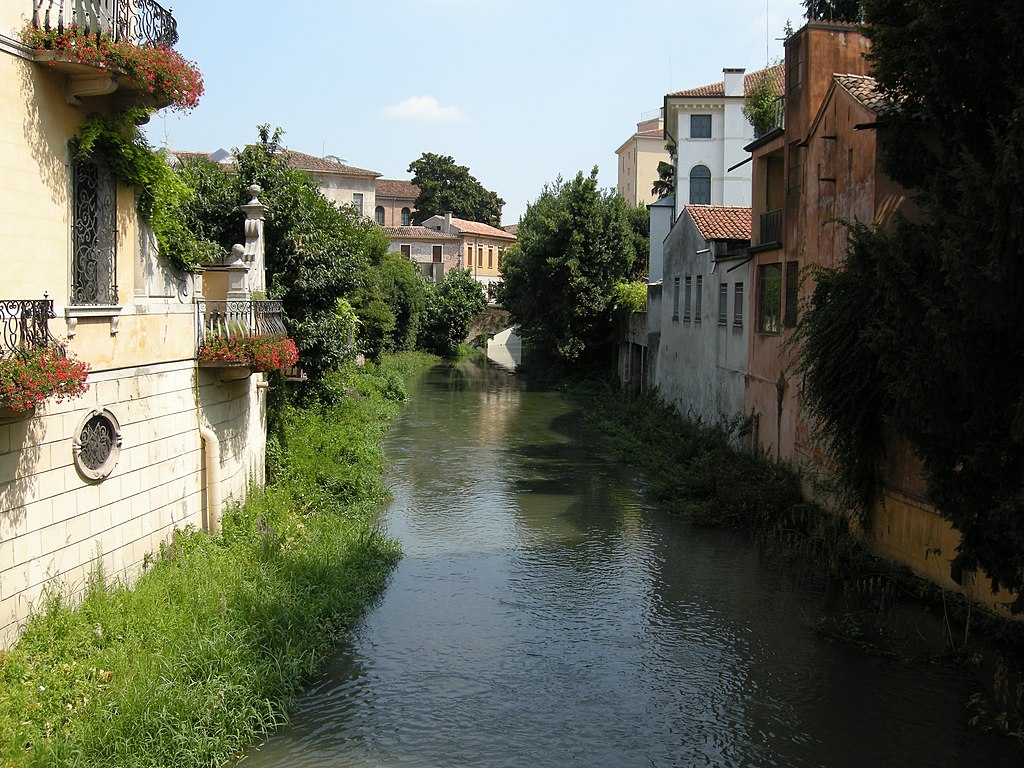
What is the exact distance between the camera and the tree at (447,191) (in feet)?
279

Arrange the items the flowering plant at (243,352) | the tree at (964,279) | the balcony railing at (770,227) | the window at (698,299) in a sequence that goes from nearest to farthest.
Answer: the tree at (964,279), the flowering plant at (243,352), the balcony railing at (770,227), the window at (698,299)

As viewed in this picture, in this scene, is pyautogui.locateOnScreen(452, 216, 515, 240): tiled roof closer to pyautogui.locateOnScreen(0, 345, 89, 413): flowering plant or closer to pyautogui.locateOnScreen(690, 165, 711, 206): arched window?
pyautogui.locateOnScreen(690, 165, 711, 206): arched window

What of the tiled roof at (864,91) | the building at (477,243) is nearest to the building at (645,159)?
the building at (477,243)

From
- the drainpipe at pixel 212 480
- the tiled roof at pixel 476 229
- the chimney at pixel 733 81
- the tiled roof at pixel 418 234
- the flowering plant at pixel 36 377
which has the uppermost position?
the chimney at pixel 733 81

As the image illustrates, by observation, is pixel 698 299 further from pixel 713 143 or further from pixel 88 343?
pixel 88 343

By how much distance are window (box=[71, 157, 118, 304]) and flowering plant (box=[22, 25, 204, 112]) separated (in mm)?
1169

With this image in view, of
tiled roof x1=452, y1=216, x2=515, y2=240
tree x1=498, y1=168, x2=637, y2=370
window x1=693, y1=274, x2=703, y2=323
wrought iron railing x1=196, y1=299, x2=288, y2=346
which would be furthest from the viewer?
tiled roof x1=452, y1=216, x2=515, y2=240

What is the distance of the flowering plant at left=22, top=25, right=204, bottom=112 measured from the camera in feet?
31.0

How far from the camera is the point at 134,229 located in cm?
1152

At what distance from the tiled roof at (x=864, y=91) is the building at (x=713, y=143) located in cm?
→ 2487

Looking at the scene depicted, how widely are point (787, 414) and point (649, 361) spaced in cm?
1450

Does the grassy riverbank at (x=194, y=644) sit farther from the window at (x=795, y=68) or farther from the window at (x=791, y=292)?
the window at (x=795, y=68)

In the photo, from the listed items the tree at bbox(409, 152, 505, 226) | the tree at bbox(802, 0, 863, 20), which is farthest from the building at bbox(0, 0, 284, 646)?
the tree at bbox(409, 152, 505, 226)

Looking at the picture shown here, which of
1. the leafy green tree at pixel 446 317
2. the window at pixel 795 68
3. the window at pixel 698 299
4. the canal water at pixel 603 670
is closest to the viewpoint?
the canal water at pixel 603 670
